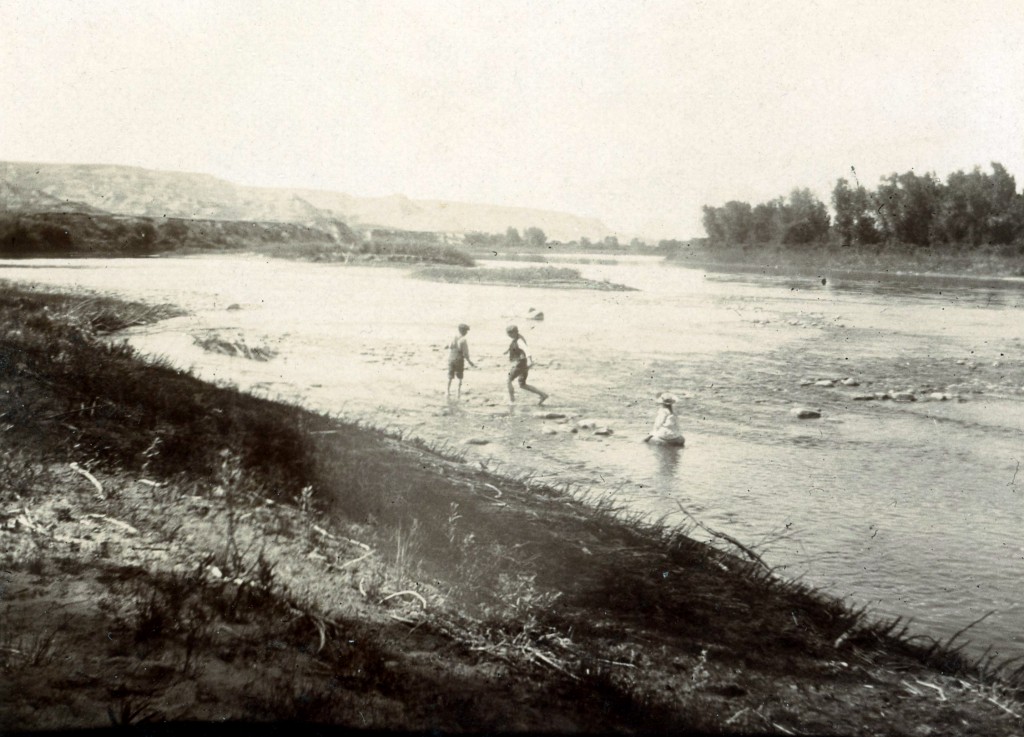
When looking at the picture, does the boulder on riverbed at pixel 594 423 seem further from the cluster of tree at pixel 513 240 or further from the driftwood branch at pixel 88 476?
the driftwood branch at pixel 88 476

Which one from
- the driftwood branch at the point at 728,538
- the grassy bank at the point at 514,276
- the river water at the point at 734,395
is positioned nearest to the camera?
the driftwood branch at the point at 728,538

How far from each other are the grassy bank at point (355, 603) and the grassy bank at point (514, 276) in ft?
Answer: 6.41

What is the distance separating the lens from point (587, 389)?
4734 mm

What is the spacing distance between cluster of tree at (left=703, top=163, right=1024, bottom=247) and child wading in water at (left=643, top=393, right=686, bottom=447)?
1305mm

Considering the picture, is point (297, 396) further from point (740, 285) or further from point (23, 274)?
point (740, 285)

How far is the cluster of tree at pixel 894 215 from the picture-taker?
4148 mm

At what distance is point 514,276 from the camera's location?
5.78 metres

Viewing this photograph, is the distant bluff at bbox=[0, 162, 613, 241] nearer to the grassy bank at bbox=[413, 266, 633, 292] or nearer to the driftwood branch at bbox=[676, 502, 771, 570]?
the grassy bank at bbox=[413, 266, 633, 292]

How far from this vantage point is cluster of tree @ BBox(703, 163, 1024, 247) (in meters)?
4.15

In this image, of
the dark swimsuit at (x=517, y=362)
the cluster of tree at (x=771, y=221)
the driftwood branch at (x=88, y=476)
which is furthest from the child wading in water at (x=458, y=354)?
the driftwood branch at (x=88, y=476)

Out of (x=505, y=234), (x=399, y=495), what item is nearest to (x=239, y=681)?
(x=399, y=495)

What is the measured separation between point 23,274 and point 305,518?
2.45m

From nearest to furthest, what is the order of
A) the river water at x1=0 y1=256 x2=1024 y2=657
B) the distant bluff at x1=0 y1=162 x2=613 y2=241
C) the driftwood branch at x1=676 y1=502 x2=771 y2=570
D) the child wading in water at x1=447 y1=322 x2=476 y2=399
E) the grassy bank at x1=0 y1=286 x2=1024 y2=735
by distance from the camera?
the grassy bank at x1=0 y1=286 x2=1024 y2=735
the driftwood branch at x1=676 y1=502 x2=771 y2=570
the river water at x1=0 y1=256 x2=1024 y2=657
the distant bluff at x1=0 y1=162 x2=613 y2=241
the child wading in water at x1=447 y1=322 x2=476 y2=399

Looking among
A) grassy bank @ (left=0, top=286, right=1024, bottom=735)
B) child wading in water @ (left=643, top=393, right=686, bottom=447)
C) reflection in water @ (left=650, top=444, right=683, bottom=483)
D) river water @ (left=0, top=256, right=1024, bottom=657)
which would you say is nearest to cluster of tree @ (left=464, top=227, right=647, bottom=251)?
river water @ (left=0, top=256, right=1024, bottom=657)
